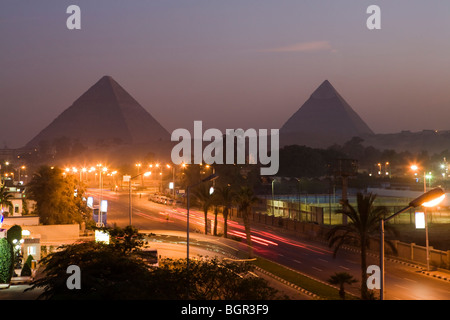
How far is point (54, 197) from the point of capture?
5353 cm

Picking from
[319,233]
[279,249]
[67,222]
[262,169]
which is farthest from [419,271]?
[262,169]

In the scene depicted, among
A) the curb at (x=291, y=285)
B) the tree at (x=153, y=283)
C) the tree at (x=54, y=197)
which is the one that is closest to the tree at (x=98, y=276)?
the tree at (x=153, y=283)

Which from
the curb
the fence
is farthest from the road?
the fence

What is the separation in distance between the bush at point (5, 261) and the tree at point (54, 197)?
794 inches

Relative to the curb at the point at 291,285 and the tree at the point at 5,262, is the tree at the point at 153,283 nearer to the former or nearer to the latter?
the curb at the point at 291,285

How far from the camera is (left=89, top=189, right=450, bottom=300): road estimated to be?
30.0 metres

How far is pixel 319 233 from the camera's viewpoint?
50.4 m

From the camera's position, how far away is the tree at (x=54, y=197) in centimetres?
5350

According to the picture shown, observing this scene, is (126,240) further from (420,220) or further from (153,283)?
(420,220)

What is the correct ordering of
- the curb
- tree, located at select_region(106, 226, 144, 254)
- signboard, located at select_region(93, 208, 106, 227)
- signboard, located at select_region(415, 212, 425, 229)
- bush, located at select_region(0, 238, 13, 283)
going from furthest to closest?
signboard, located at select_region(93, 208, 106, 227) → signboard, located at select_region(415, 212, 425, 229) → bush, located at select_region(0, 238, 13, 283) → the curb → tree, located at select_region(106, 226, 144, 254)

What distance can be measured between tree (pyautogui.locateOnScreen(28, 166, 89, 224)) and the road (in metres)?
6.43

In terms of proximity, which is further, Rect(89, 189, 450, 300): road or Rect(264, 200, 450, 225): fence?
Rect(264, 200, 450, 225): fence

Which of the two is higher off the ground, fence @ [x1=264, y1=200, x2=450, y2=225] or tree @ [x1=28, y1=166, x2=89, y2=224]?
tree @ [x1=28, y1=166, x2=89, y2=224]

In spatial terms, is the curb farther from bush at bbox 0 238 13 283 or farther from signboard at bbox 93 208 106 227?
signboard at bbox 93 208 106 227
